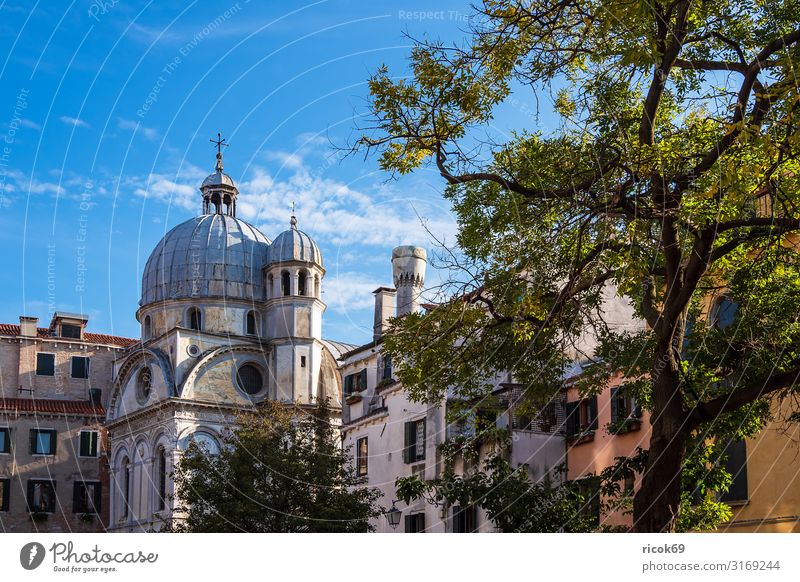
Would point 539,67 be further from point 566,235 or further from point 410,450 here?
point 410,450

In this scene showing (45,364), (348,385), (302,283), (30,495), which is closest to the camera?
(348,385)

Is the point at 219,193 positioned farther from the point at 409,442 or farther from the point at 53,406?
the point at 409,442

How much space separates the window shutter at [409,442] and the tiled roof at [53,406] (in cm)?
3088

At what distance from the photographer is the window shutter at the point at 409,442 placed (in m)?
41.4

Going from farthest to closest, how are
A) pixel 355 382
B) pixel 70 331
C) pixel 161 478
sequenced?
1. pixel 70 331
2. pixel 161 478
3. pixel 355 382

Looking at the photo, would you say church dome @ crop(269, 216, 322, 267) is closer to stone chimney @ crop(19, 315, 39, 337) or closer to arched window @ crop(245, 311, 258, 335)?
arched window @ crop(245, 311, 258, 335)

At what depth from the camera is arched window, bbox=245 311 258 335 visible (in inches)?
2938

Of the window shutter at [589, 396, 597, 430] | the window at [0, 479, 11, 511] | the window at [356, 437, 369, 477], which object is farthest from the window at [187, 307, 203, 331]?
the window shutter at [589, 396, 597, 430]

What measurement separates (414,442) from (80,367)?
4095 centimetres

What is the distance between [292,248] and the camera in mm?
74125

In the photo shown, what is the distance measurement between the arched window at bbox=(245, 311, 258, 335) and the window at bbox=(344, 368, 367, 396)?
20495 mm

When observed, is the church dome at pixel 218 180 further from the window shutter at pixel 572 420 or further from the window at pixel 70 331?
the window shutter at pixel 572 420

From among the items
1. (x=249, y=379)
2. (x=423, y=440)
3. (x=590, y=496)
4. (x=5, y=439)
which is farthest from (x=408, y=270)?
(x=590, y=496)

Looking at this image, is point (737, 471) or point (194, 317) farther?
point (194, 317)
